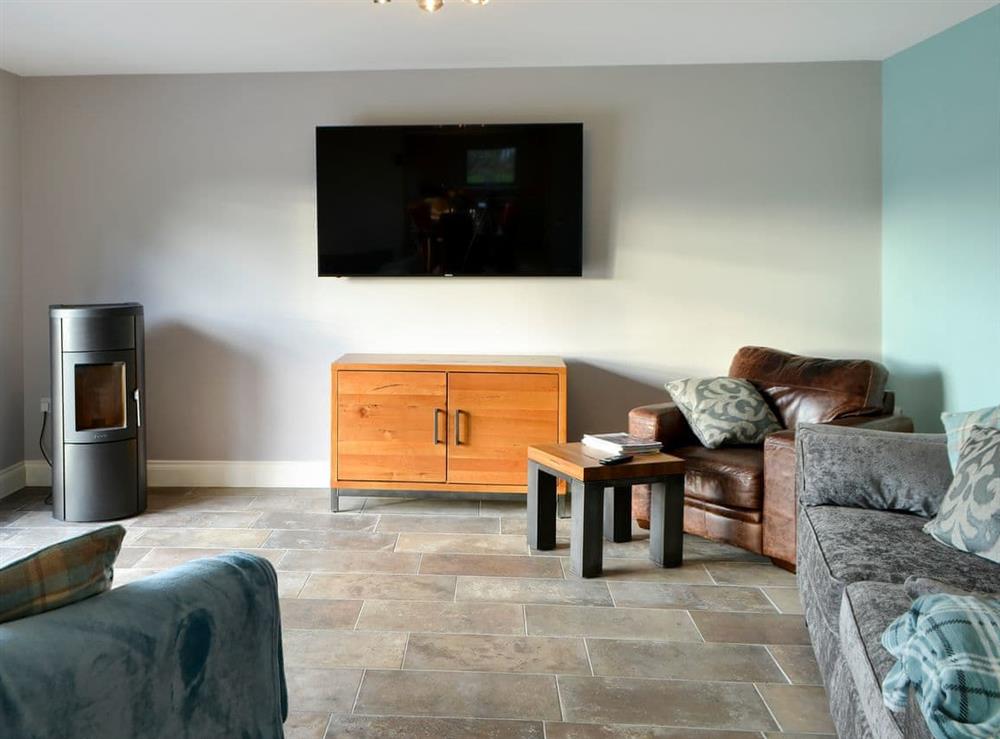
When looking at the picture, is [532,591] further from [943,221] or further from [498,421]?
[943,221]

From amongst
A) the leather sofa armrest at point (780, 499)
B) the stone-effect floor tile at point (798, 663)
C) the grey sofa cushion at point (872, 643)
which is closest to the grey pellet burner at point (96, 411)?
the leather sofa armrest at point (780, 499)

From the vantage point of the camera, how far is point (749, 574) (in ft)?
11.2

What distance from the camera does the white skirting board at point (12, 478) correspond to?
461 cm

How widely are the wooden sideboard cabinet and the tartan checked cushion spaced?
10.0 ft

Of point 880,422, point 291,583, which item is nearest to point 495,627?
point 291,583

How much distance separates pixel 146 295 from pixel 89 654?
159 inches

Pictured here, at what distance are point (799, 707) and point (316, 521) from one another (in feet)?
8.12

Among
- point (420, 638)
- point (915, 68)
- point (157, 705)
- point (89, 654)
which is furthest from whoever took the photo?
point (915, 68)

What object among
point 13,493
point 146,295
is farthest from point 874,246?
point 13,493

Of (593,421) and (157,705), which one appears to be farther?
(593,421)

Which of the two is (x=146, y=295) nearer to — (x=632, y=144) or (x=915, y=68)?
(x=632, y=144)

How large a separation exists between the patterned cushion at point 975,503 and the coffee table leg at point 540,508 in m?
1.61

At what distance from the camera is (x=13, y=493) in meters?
4.69

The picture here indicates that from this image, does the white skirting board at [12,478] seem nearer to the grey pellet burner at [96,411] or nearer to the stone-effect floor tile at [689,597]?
the grey pellet burner at [96,411]
